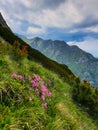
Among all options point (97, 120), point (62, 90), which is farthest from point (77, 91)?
point (97, 120)

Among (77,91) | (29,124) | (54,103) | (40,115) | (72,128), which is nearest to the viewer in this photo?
(29,124)

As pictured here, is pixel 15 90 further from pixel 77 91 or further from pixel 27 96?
pixel 77 91

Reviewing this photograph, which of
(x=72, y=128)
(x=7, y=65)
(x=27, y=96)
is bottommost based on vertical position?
(x=72, y=128)

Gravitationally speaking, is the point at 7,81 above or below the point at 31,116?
above

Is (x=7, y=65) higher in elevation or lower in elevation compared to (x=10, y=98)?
higher

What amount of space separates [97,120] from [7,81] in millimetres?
8959

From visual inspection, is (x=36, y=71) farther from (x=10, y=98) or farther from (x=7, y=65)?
(x=10, y=98)

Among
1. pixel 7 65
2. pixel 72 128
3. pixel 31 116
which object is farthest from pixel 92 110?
pixel 31 116

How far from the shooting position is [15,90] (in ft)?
27.6

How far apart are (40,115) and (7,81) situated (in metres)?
1.34

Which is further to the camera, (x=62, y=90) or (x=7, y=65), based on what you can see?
(x=62, y=90)

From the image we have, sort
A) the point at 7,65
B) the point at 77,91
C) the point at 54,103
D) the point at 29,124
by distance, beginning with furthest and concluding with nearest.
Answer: the point at 77,91, the point at 7,65, the point at 54,103, the point at 29,124

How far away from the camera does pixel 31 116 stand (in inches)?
290

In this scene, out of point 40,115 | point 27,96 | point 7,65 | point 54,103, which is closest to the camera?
point 40,115
